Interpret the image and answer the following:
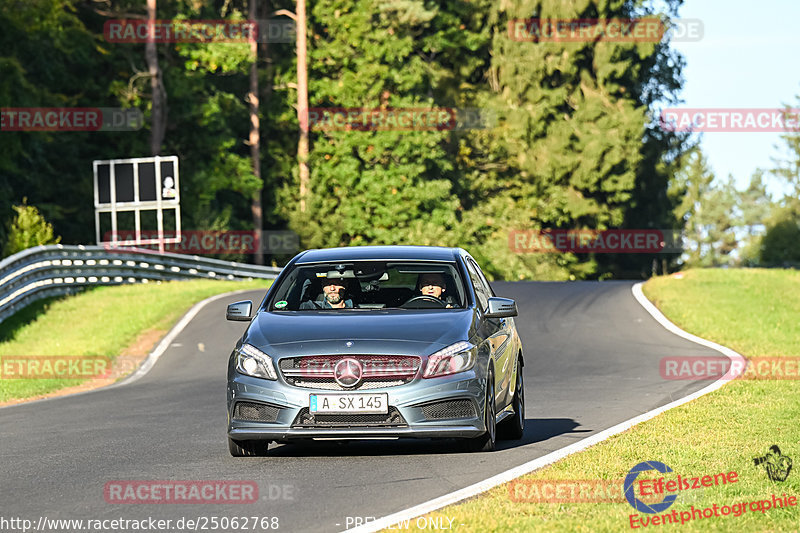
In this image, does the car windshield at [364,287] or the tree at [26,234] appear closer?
the car windshield at [364,287]

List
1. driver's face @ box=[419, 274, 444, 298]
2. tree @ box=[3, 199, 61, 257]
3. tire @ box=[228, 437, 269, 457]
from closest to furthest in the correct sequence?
1. tire @ box=[228, 437, 269, 457]
2. driver's face @ box=[419, 274, 444, 298]
3. tree @ box=[3, 199, 61, 257]

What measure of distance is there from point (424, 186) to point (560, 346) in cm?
3891

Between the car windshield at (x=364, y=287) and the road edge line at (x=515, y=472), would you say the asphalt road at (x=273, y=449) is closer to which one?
the road edge line at (x=515, y=472)

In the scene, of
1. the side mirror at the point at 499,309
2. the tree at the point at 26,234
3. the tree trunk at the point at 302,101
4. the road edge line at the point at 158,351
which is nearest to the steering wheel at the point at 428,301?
the side mirror at the point at 499,309

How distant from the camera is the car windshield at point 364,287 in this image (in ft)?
37.1

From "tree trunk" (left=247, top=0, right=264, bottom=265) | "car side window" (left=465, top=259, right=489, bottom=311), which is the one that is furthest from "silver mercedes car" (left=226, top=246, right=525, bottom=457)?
"tree trunk" (left=247, top=0, right=264, bottom=265)

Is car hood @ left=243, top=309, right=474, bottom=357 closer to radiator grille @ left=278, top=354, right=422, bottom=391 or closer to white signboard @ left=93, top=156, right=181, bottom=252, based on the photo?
radiator grille @ left=278, top=354, right=422, bottom=391

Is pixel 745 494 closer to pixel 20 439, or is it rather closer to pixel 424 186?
pixel 20 439

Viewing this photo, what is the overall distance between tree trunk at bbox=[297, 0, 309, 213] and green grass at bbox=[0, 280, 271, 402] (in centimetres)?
2670

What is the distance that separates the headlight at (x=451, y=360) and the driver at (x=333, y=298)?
138 centimetres

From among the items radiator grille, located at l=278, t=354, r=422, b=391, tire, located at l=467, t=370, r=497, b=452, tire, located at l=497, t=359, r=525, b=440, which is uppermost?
radiator grille, located at l=278, t=354, r=422, b=391

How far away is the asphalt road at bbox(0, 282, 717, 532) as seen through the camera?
839cm

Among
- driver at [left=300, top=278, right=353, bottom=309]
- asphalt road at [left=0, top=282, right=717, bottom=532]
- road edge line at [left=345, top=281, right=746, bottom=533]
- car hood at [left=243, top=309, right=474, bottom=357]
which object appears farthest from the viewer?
driver at [left=300, top=278, right=353, bottom=309]

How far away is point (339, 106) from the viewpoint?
6431 centimetres
